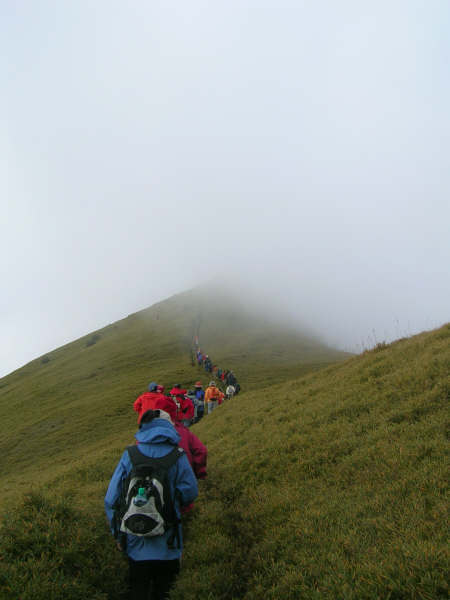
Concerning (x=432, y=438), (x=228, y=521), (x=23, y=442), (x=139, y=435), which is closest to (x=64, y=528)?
(x=139, y=435)

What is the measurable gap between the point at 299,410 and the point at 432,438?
5.49m

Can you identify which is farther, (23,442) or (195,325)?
(195,325)

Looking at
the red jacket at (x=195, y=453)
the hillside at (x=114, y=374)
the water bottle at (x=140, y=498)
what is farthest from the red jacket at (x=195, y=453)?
A: the hillside at (x=114, y=374)

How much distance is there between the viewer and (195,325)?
250 feet

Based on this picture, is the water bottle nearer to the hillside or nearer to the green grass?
the green grass

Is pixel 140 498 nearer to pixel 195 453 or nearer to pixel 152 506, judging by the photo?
pixel 152 506

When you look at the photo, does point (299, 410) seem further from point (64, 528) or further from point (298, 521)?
point (64, 528)

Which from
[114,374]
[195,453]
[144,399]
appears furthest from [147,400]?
[114,374]

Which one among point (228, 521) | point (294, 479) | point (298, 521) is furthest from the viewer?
point (294, 479)

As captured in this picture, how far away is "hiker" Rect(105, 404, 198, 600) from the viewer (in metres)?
4.44

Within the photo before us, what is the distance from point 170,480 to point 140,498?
0.52 metres

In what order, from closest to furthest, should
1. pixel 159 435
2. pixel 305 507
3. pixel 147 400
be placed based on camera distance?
pixel 159 435 → pixel 305 507 → pixel 147 400

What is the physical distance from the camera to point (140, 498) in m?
4.34

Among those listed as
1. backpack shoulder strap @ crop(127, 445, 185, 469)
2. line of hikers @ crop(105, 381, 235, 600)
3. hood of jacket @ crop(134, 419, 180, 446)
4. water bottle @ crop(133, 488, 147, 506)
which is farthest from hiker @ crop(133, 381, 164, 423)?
water bottle @ crop(133, 488, 147, 506)
